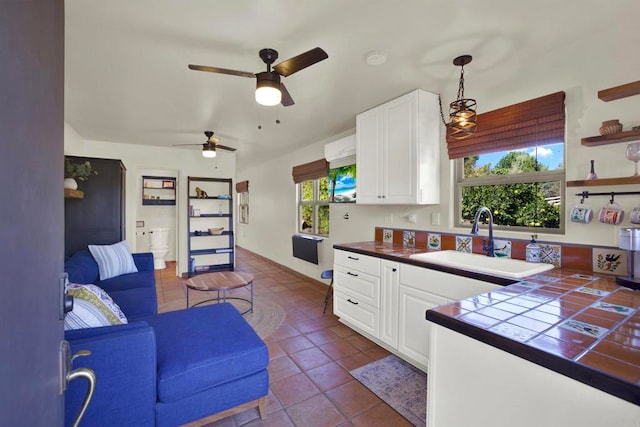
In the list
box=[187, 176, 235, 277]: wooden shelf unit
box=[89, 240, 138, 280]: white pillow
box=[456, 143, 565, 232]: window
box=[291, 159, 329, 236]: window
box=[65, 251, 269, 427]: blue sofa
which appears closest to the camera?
box=[65, 251, 269, 427]: blue sofa

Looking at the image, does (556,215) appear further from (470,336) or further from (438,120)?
(470,336)

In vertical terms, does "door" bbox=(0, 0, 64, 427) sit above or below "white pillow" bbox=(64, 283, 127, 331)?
above

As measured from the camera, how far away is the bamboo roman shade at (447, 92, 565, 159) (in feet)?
6.75

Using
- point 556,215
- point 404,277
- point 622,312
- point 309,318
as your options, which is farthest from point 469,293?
point 309,318

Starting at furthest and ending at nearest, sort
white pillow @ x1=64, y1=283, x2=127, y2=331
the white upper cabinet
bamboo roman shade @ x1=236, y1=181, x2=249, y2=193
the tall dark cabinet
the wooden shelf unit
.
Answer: bamboo roman shade @ x1=236, y1=181, x2=249, y2=193, the wooden shelf unit, the tall dark cabinet, the white upper cabinet, white pillow @ x1=64, y1=283, x2=127, y2=331

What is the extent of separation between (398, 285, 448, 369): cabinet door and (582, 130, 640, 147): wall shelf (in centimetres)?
134

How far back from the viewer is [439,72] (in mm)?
2355

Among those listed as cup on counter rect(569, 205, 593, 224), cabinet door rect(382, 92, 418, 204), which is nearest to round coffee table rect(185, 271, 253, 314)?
cabinet door rect(382, 92, 418, 204)

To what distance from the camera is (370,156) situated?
3.11 m

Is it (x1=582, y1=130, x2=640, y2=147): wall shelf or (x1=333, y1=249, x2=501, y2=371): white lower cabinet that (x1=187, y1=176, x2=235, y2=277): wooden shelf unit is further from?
(x1=582, y1=130, x2=640, y2=147): wall shelf

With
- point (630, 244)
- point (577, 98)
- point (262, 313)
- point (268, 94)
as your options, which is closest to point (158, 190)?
point (262, 313)

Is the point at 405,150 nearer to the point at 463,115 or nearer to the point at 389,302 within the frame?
the point at 463,115

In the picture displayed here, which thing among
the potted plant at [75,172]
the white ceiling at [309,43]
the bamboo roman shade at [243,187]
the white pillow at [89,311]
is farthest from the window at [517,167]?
the bamboo roman shade at [243,187]

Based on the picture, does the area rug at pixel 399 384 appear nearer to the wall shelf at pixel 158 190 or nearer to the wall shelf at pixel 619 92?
the wall shelf at pixel 619 92
